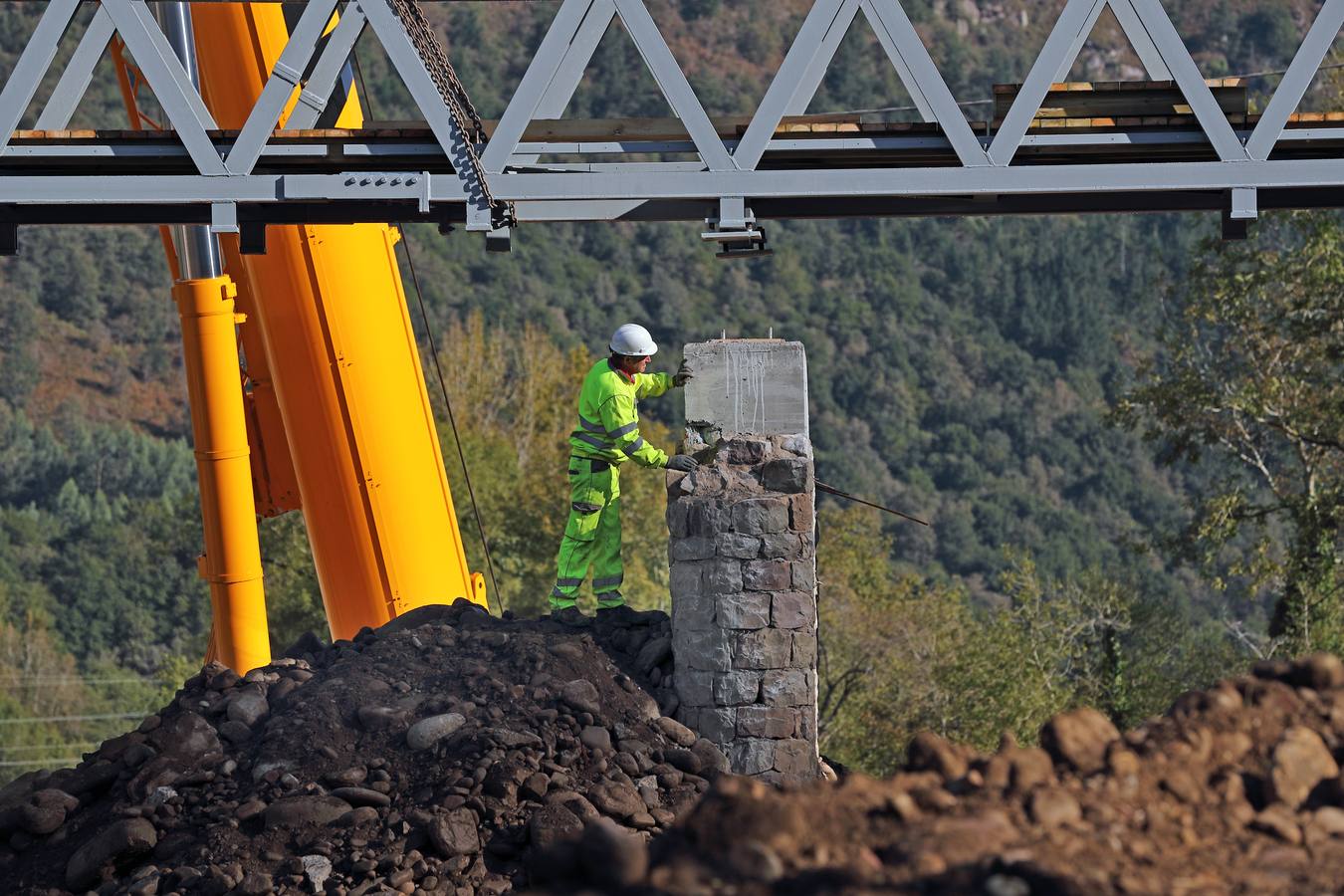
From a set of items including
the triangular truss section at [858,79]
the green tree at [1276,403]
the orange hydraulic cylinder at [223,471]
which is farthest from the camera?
the triangular truss section at [858,79]

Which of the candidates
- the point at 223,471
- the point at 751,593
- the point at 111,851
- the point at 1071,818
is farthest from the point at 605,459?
the point at 1071,818

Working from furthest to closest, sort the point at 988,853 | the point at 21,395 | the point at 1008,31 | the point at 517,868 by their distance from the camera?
the point at 1008,31, the point at 21,395, the point at 517,868, the point at 988,853

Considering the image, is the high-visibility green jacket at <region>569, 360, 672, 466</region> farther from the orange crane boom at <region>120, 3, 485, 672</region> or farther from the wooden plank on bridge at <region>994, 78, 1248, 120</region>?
the wooden plank on bridge at <region>994, 78, 1248, 120</region>

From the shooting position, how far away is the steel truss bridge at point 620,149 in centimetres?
755

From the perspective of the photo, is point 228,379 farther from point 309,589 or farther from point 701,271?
point 701,271

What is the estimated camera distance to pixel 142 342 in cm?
6247

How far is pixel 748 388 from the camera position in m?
8.90

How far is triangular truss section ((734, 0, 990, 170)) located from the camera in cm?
749

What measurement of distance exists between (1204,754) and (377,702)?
408cm

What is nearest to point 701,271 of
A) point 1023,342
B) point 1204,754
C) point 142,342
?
point 1023,342

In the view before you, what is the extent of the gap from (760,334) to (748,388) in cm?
4687

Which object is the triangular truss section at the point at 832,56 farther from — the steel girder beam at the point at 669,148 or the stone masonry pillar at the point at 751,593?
the stone masonry pillar at the point at 751,593

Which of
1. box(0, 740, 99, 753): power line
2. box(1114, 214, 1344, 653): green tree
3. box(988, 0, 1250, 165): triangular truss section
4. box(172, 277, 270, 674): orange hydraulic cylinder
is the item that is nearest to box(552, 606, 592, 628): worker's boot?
box(172, 277, 270, 674): orange hydraulic cylinder

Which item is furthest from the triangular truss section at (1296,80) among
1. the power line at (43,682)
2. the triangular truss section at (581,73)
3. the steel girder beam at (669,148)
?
the power line at (43,682)
